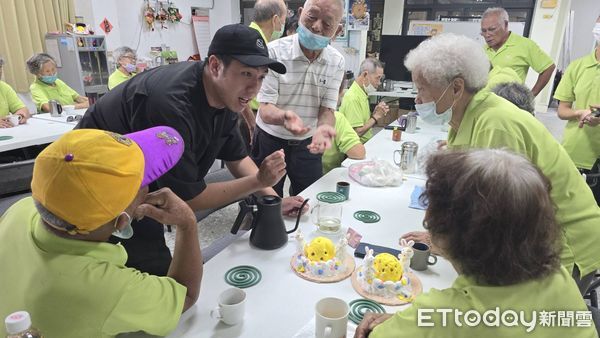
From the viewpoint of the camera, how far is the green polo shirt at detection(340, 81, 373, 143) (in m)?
3.20

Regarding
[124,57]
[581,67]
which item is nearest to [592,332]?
[581,67]

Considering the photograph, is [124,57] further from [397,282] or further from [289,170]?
[397,282]

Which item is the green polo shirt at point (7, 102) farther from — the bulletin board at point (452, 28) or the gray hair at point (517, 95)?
the bulletin board at point (452, 28)

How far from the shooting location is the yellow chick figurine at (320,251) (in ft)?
4.15

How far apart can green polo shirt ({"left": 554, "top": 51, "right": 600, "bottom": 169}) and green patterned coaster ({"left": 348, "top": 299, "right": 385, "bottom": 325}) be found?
246cm

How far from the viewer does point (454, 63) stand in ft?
4.71

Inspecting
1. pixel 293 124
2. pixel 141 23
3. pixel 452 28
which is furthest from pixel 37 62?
pixel 452 28

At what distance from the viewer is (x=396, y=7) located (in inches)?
294

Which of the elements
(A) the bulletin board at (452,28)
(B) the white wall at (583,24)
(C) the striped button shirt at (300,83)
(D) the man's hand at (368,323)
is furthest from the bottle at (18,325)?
(B) the white wall at (583,24)

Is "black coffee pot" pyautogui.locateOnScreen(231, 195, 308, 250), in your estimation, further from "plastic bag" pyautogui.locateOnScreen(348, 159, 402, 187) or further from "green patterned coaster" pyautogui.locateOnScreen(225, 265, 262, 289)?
"plastic bag" pyautogui.locateOnScreen(348, 159, 402, 187)

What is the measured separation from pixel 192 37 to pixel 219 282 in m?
6.95

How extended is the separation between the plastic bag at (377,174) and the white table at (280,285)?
31 cm

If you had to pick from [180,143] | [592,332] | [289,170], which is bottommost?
[289,170]

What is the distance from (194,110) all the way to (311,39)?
104 centimetres
